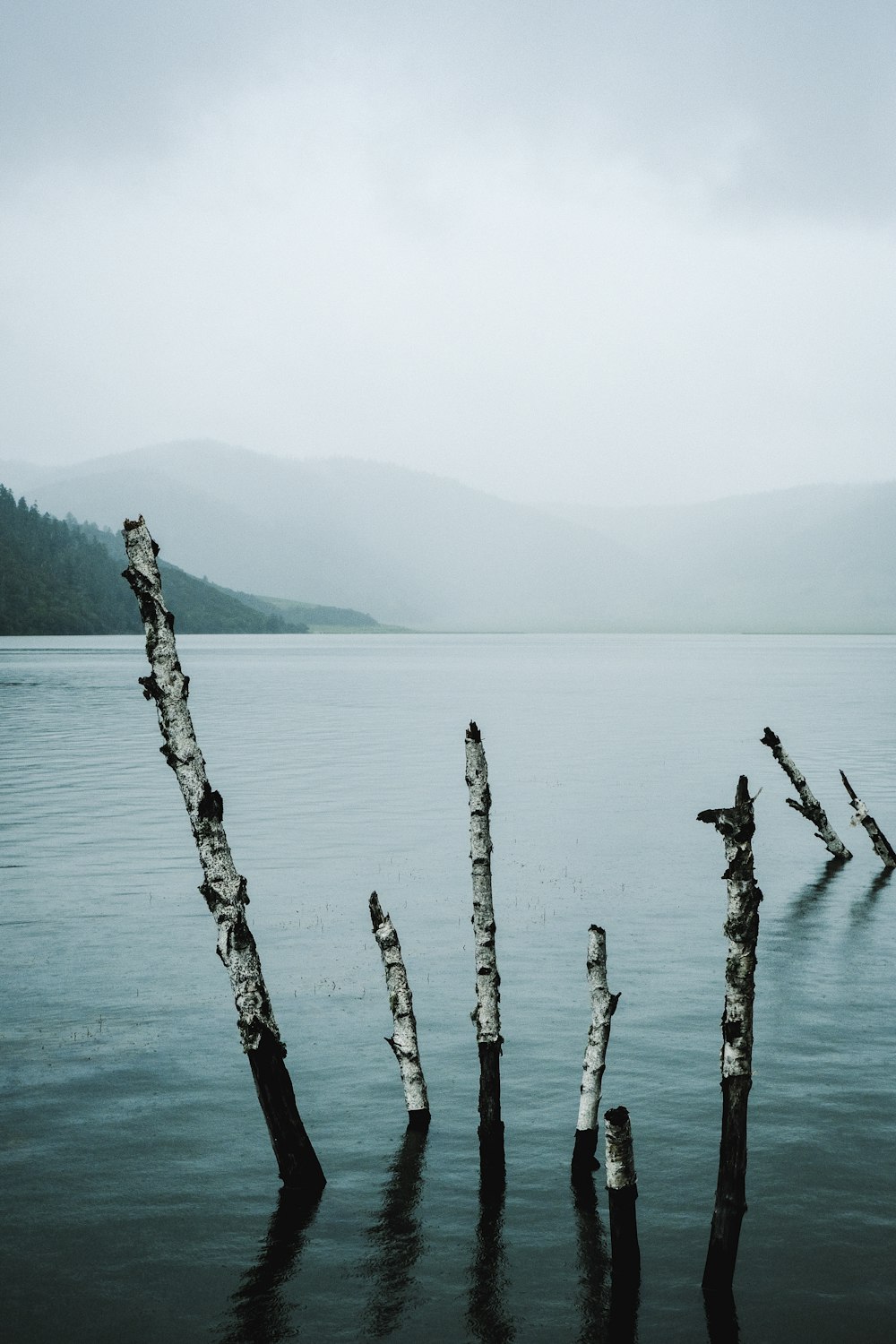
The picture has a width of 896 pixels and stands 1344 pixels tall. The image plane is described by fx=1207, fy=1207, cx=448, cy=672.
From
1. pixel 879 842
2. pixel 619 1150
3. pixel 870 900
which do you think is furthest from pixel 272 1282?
pixel 879 842

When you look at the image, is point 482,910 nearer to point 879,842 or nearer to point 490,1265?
point 490,1265

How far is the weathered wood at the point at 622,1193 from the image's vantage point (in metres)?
12.2

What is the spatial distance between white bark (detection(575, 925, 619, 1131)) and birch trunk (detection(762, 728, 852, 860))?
19.2 meters

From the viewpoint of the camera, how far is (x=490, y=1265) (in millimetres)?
13539

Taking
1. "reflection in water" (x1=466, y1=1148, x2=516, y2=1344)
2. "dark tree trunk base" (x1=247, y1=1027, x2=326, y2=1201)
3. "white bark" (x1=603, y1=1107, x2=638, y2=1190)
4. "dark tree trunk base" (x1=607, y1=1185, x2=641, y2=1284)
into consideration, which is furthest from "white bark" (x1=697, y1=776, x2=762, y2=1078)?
"dark tree trunk base" (x1=247, y1=1027, x2=326, y2=1201)

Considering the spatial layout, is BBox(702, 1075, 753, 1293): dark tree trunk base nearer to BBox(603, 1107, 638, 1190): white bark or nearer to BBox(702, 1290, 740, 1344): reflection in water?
BBox(702, 1290, 740, 1344): reflection in water

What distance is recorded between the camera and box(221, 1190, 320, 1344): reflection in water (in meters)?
12.3

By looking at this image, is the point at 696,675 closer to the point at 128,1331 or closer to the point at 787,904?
the point at 787,904

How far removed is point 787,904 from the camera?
1283 inches

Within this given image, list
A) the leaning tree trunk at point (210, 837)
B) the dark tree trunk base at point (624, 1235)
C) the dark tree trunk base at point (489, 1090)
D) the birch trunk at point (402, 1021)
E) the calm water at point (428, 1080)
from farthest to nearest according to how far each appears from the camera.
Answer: the birch trunk at point (402, 1021) < the dark tree trunk base at point (489, 1090) < the leaning tree trunk at point (210, 837) < the calm water at point (428, 1080) < the dark tree trunk base at point (624, 1235)

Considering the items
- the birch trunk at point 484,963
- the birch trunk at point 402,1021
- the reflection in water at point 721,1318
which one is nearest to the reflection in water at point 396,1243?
the birch trunk at point 402,1021

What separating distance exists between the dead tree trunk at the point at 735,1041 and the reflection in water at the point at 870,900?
18804mm

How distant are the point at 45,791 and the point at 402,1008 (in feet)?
138

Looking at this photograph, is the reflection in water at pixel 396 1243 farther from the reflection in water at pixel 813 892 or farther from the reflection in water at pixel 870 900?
the reflection in water at pixel 870 900
